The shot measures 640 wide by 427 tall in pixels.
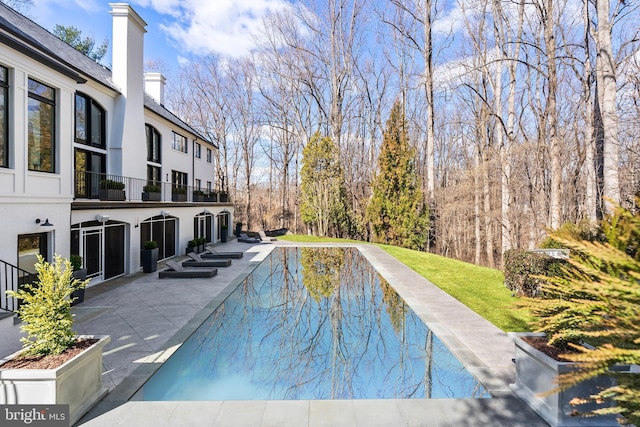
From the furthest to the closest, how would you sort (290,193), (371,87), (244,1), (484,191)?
(290,193)
(371,87)
(244,1)
(484,191)

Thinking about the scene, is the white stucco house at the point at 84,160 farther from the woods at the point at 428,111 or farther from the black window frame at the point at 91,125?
the woods at the point at 428,111

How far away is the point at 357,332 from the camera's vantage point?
714 cm

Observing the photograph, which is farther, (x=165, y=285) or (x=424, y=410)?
(x=165, y=285)

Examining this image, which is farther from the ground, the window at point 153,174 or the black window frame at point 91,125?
the black window frame at point 91,125

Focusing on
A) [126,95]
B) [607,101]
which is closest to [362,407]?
[607,101]

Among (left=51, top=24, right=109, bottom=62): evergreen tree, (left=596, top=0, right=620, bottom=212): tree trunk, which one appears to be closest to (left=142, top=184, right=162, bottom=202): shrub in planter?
(left=596, top=0, right=620, bottom=212): tree trunk

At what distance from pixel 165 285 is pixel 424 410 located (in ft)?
30.1

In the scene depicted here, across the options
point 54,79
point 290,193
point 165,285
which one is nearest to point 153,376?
point 165,285

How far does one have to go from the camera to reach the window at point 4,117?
7.23m

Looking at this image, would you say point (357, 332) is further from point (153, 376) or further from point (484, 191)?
point (484, 191)

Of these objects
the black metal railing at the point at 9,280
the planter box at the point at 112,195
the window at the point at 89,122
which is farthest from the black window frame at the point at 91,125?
the black metal railing at the point at 9,280

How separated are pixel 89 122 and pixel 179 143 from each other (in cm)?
852

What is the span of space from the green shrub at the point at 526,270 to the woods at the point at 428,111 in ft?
11.2

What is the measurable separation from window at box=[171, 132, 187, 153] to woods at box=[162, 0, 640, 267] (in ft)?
31.5
